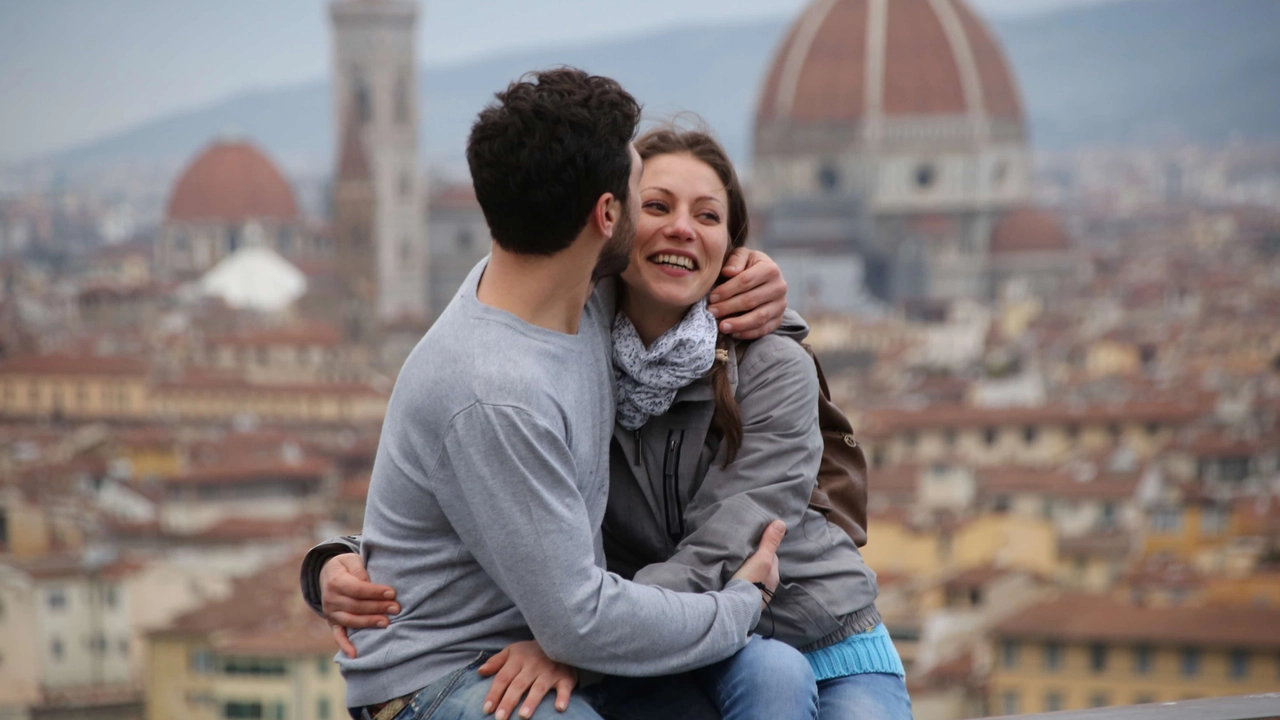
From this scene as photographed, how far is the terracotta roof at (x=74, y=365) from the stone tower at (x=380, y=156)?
9896mm

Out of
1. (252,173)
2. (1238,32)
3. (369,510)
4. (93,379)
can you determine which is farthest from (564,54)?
(369,510)

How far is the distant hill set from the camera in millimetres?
127625

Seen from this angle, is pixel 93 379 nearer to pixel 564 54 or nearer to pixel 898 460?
pixel 898 460

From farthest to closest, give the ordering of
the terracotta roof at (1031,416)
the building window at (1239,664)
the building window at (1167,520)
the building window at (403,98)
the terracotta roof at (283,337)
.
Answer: the building window at (403,98) < the terracotta roof at (283,337) < the terracotta roof at (1031,416) < the building window at (1167,520) < the building window at (1239,664)

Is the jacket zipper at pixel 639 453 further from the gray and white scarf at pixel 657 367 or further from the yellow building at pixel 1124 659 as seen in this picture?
the yellow building at pixel 1124 659

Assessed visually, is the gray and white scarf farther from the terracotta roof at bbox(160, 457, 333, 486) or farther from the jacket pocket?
the terracotta roof at bbox(160, 457, 333, 486)

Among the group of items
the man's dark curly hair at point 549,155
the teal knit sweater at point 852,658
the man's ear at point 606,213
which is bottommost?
the teal knit sweater at point 852,658

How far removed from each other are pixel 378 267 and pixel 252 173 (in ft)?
62.4

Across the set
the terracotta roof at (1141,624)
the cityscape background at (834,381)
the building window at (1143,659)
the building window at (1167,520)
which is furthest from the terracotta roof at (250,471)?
the building window at (1143,659)

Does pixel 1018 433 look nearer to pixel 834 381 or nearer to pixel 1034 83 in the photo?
pixel 834 381

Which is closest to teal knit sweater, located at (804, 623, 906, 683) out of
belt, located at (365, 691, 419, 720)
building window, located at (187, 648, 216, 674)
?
belt, located at (365, 691, 419, 720)

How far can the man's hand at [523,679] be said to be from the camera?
6.20ft

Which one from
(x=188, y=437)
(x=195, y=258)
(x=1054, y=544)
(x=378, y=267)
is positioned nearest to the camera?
(x=1054, y=544)

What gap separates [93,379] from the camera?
38.4 metres
